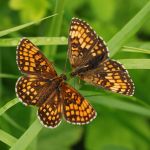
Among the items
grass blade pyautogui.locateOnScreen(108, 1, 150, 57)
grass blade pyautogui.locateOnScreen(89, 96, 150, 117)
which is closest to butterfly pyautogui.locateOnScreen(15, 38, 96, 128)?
grass blade pyautogui.locateOnScreen(108, 1, 150, 57)

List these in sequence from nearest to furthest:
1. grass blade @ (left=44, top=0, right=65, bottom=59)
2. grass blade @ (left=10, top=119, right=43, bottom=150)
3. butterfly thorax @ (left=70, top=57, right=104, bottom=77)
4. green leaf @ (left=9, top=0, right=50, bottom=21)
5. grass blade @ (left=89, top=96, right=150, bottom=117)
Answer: grass blade @ (left=10, top=119, right=43, bottom=150), butterfly thorax @ (left=70, top=57, right=104, bottom=77), grass blade @ (left=44, top=0, right=65, bottom=59), grass blade @ (left=89, top=96, right=150, bottom=117), green leaf @ (left=9, top=0, right=50, bottom=21)

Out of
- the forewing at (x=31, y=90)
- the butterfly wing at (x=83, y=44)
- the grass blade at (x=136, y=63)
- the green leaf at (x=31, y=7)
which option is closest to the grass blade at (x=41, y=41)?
the butterfly wing at (x=83, y=44)

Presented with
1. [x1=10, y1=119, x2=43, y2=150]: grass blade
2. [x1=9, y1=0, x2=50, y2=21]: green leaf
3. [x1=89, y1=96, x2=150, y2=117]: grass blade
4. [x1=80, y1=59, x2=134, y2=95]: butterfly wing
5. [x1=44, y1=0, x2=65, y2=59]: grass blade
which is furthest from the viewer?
[x1=9, y1=0, x2=50, y2=21]: green leaf

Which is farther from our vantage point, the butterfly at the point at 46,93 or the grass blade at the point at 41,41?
the grass blade at the point at 41,41

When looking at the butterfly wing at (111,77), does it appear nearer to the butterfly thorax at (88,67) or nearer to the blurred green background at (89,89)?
the butterfly thorax at (88,67)

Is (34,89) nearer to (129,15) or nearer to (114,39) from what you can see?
(114,39)

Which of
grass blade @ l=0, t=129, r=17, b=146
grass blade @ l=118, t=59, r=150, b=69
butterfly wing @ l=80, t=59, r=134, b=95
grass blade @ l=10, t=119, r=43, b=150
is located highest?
grass blade @ l=118, t=59, r=150, b=69

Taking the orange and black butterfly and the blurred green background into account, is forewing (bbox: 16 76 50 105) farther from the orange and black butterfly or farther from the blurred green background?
the blurred green background
